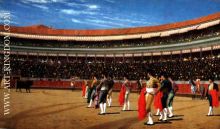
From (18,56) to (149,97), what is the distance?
38.6 m

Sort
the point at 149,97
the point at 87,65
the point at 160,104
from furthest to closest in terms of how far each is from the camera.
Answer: the point at 87,65, the point at 160,104, the point at 149,97

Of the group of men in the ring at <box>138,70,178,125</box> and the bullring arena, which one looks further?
the bullring arena

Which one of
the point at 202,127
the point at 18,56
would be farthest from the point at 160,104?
the point at 18,56

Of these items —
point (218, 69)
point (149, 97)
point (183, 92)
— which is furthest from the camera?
point (183, 92)

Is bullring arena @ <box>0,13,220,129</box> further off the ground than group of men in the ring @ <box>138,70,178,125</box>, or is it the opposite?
bullring arena @ <box>0,13,220,129</box>

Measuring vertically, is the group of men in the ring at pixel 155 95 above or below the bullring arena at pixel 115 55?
below

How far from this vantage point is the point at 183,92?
104 feet

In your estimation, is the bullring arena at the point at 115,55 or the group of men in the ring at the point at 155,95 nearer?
the group of men in the ring at the point at 155,95

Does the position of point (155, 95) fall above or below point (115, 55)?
below

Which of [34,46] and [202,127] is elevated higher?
[34,46]

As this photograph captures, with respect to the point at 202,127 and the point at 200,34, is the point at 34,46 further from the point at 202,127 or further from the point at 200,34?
the point at 202,127

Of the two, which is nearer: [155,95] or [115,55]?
[155,95]

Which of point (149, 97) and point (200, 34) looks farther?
point (200, 34)

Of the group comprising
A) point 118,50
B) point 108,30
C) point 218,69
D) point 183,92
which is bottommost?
point 183,92
